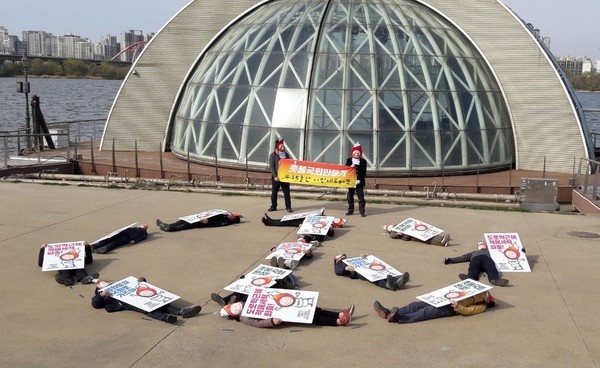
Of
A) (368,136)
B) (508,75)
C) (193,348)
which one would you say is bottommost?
(193,348)

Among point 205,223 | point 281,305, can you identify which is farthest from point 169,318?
point 205,223

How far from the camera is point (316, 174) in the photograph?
18297 mm

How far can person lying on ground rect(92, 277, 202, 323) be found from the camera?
31.6 ft

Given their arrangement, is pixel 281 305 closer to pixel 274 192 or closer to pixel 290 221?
pixel 290 221

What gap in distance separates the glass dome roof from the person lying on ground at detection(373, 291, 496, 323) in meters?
13.8

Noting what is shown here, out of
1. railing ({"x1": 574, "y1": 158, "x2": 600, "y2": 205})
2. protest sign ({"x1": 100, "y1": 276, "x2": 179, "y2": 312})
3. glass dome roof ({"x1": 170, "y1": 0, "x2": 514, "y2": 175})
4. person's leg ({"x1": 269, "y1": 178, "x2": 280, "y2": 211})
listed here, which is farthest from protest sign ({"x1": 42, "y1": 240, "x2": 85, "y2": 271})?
railing ({"x1": 574, "y1": 158, "x2": 600, "y2": 205})

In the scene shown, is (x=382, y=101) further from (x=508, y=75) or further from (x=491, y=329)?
(x=491, y=329)

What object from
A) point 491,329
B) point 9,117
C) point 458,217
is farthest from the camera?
point 9,117

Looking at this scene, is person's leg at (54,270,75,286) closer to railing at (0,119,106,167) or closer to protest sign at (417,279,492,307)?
protest sign at (417,279,492,307)

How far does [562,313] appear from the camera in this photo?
10.2 meters

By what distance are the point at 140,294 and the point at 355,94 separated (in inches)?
602

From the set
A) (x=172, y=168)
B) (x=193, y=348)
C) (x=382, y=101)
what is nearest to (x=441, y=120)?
(x=382, y=101)

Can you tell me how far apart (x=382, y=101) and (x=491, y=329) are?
15.2 m

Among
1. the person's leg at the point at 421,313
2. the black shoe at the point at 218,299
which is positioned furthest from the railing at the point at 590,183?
the black shoe at the point at 218,299
